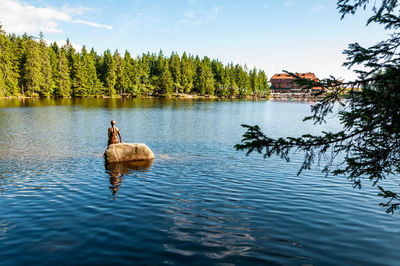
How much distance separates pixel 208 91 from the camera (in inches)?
5595

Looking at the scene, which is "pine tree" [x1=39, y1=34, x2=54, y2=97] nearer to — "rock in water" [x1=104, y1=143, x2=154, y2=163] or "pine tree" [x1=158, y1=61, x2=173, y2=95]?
"pine tree" [x1=158, y1=61, x2=173, y2=95]

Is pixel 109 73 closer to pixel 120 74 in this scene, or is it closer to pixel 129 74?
pixel 120 74

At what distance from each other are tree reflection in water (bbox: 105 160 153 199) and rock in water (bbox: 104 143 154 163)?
1.32ft

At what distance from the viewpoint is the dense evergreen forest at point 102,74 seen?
82.9m

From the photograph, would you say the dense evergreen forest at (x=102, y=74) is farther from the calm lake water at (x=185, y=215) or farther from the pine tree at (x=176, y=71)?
the calm lake water at (x=185, y=215)

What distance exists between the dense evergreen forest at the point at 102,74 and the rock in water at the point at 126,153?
74.1 meters

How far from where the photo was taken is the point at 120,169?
48.5ft

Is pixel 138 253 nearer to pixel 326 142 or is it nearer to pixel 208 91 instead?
pixel 326 142

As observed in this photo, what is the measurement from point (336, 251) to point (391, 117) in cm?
365

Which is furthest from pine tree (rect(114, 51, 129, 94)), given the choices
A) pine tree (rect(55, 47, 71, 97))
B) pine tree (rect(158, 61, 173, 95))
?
pine tree (rect(55, 47, 71, 97))

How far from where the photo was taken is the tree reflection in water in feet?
40.5

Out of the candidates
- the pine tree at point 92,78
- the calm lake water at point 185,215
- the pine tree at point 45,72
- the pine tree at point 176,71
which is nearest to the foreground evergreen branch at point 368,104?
the calm lake water at point 185,215

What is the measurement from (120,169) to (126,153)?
1947mm

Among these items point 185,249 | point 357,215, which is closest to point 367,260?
point 357,215
